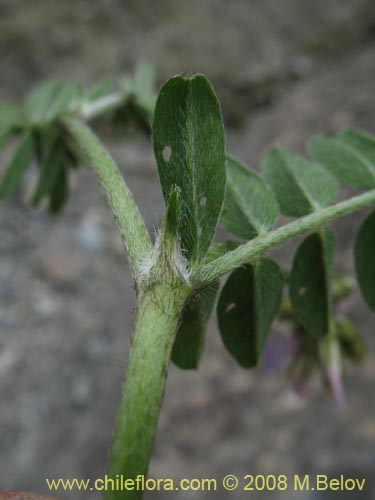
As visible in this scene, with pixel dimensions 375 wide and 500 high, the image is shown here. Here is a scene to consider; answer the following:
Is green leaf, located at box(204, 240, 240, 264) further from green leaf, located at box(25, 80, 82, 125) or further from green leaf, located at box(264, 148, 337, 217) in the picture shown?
green leaf, located at box(25, 80, 82, 125)

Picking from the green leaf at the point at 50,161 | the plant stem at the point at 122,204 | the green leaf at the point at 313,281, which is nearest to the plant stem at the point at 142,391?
the plant stem at the point at 122,204

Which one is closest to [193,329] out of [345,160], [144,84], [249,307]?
[249,307]

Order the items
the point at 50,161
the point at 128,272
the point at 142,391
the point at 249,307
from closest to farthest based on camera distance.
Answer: the point at 142,391 → the point at 249,307 → the point at 50,161 → the point at 128,272

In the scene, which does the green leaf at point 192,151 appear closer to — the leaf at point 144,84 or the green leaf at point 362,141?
the green leaf at point 362,141

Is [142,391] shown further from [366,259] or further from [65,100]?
[65,100]

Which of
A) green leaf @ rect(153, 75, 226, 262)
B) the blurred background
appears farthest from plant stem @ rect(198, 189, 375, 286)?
the blurred background

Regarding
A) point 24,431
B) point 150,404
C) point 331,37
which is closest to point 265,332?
point 150,404
